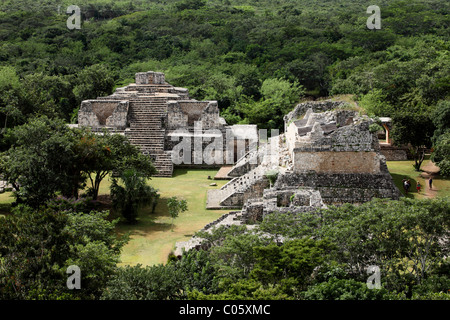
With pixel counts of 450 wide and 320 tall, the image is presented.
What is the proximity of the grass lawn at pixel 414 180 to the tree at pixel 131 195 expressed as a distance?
12.9m

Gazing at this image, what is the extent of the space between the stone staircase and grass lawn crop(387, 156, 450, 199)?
1311cm

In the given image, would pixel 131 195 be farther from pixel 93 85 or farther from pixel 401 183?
pixel 93 85

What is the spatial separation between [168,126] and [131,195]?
12.0 m

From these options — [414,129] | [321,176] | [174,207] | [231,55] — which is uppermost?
[231,55]

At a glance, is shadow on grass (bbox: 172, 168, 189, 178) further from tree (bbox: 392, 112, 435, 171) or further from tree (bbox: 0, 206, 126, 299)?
tree (bbox: 0, 206, 126, 299)

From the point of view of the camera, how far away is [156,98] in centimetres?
3906

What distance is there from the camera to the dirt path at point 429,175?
28.1 meters

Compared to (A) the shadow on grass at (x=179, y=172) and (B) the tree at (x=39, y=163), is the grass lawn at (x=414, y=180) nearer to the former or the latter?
(A) the shadow on grass at (x=179, y=172)

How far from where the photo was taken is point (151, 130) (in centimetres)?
3669

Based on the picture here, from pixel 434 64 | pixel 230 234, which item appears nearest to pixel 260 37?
pixel 434 64

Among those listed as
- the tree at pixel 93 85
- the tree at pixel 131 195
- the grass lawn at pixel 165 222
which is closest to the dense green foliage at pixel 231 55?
the tree at pixel 93 85

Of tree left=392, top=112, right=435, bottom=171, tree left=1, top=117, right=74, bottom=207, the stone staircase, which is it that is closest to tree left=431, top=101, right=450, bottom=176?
tree left=392, top=112, right=435, bottom=171

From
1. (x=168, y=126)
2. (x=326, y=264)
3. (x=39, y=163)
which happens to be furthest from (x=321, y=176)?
(x=168, y=126)

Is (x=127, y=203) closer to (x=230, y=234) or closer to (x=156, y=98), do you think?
(x=230, y=234)
